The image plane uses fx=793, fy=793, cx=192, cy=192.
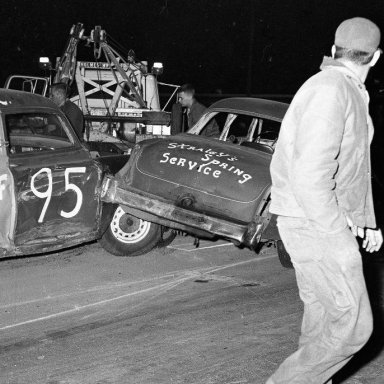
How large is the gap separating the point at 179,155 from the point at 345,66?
4603 millimetres

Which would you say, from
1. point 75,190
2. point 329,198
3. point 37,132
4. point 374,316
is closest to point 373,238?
point 329,198

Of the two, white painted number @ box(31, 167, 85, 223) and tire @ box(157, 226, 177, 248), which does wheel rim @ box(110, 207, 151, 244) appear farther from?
white painted number @ box(31, 167, 85, 223)

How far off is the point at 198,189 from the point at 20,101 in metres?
1.94

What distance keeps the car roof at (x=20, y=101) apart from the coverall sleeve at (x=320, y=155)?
15.4ft

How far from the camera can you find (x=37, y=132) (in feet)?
27.1

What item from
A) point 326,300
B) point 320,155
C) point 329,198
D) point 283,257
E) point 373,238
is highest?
point 320,155

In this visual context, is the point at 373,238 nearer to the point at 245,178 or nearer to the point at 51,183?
the point at 245,178

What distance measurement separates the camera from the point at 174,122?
36.9 ft

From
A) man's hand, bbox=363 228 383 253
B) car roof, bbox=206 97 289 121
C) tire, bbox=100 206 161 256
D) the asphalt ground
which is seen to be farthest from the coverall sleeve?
car roof, bbox=206 97 289 121

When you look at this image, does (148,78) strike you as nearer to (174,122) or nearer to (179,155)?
(174,122)

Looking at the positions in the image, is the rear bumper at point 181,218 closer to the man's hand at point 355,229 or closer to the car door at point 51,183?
the car door at point 51,183

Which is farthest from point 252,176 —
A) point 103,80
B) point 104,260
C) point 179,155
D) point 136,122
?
point 103,80

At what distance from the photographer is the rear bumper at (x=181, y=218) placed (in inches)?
290

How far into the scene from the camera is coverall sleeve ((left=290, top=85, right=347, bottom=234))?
3.35 metres
